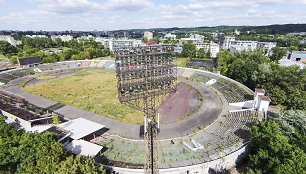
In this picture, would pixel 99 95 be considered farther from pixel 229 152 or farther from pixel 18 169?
pixel 229 152

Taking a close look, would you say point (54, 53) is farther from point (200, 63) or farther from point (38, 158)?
point (38, 158)

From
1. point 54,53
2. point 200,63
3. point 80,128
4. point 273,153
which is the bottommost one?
point 80,128

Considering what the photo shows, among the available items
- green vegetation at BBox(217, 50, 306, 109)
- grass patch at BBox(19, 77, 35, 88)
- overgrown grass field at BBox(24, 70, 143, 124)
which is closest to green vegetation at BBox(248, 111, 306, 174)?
green vegetation at BBox(217, 50, 306, 109)

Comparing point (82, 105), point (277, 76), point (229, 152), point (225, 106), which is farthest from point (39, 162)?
point (277, 76)

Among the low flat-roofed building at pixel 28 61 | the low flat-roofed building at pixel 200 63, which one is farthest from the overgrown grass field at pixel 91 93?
the low flat-roofed building at pixel 200 63

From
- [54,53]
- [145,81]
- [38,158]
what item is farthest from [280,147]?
[54,53]

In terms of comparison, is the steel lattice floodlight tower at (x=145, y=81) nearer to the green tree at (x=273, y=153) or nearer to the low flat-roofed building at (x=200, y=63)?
the green tree at (x=273, y=153)

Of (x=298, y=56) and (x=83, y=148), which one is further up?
(x=298, y=56)
